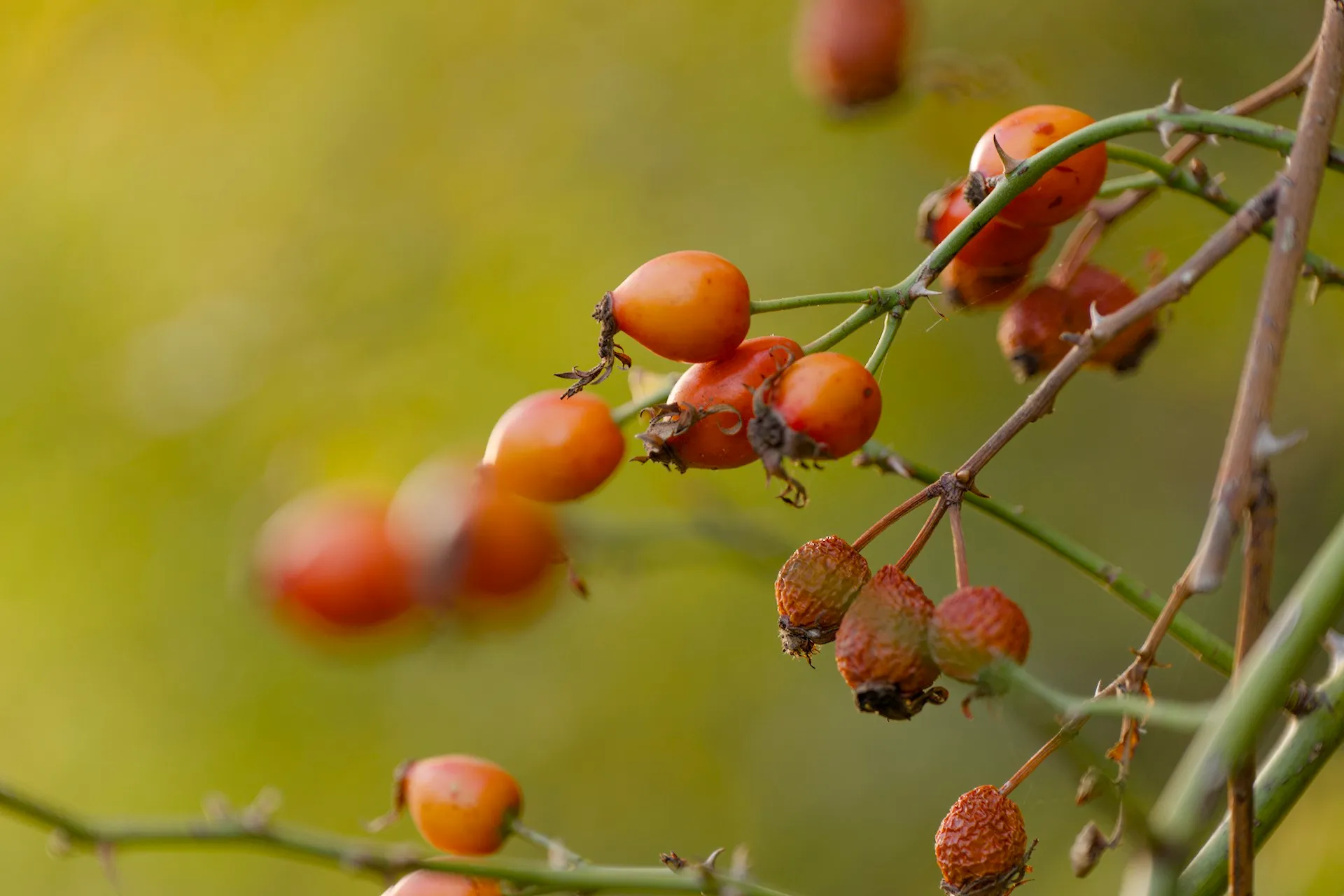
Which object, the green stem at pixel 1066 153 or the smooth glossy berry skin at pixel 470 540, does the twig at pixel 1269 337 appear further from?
the smooth glossy berry skin at pixel 470 540

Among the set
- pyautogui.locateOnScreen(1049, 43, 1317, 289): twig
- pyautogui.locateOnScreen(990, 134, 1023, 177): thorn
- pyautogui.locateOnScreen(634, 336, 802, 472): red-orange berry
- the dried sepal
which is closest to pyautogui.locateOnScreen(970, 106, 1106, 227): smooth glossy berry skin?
pyautogui.locateOnScreen(990, 134, 1023, 177): thorn

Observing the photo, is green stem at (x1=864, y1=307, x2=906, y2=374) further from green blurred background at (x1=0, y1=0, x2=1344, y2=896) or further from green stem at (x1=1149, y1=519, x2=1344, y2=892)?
green blurred background at (x1=0, y1=0, x2=1344, y2=896)

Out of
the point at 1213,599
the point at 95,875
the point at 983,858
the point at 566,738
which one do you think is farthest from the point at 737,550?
the point at 95,875

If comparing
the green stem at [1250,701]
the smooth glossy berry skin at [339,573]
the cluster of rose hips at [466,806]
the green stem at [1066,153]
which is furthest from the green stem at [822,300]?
the smooth glossy berry skin at [339,573]

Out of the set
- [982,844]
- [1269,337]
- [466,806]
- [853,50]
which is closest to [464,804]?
[466,806]

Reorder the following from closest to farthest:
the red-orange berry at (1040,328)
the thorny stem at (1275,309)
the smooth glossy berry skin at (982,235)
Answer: the thorny stem at (1275,309)
the smooth glossy berry skin at (982,235)
the red-orange berry at (1040,328)

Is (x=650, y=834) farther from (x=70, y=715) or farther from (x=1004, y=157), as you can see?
(x=1004, y=157)

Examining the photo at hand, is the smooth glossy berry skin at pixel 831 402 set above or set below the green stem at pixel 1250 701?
above
